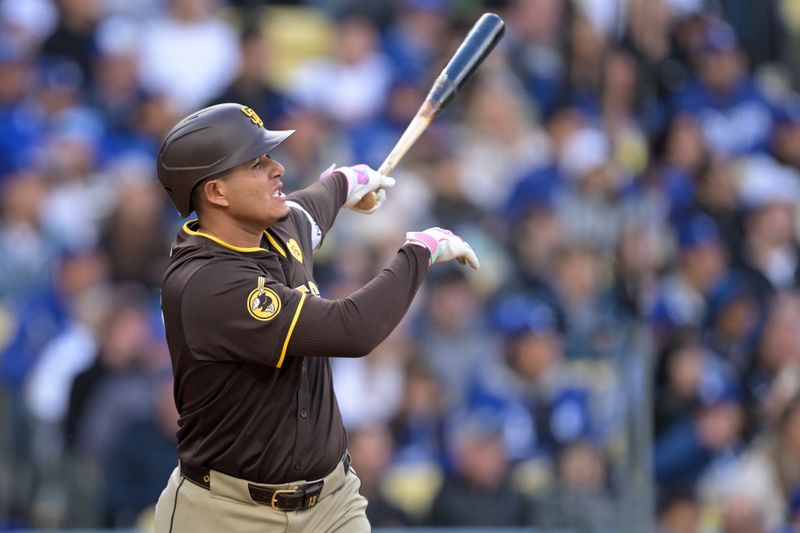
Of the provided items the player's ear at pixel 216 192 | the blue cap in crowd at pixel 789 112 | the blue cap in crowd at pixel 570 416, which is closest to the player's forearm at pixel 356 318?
the player's ear at pixel 216 192

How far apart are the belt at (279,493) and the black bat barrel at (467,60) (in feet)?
4.70

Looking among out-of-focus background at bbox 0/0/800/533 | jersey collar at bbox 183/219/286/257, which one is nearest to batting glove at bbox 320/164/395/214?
jersey collar at bbox 183/219/286/257

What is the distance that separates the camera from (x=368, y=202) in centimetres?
397

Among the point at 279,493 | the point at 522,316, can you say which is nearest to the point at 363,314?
the point at 279,493

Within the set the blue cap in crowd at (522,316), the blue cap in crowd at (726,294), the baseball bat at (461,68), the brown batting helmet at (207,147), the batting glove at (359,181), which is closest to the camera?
the brown batting helmet at (207,147)

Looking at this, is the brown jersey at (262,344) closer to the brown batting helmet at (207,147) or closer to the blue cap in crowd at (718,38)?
the brown batting helmet at (207,147)

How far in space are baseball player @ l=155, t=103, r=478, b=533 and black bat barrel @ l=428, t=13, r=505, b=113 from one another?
0.90m

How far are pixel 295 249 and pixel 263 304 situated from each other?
A: 0.42 meters

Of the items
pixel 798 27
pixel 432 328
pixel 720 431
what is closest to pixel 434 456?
pixel 432 328

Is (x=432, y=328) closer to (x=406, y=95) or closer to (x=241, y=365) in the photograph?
(x=406, y=95)

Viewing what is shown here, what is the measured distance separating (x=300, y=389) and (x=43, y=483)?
311cm

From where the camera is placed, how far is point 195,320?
3021 millimetres

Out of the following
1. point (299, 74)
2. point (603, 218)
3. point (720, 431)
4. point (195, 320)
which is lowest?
point (720, 431)

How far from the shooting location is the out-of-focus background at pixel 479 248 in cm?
604
